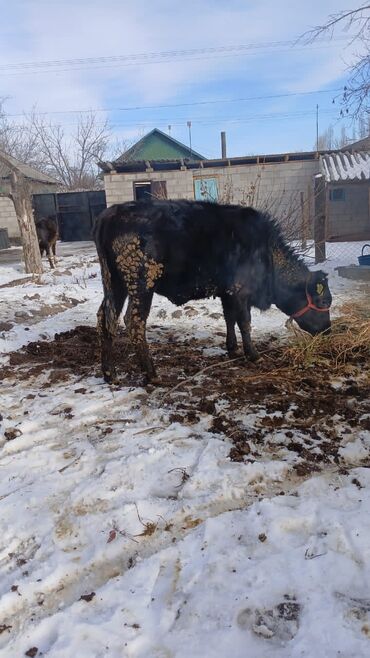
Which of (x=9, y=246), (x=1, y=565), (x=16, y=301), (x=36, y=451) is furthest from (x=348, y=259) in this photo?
(x=9, y=246)

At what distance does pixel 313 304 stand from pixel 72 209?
19.3 metres

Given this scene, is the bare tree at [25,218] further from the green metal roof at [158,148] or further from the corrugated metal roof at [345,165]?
the green metal roof at [158,148]

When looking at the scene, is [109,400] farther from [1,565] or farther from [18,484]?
[1,565]

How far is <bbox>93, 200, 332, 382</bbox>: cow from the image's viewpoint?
13.9 ft

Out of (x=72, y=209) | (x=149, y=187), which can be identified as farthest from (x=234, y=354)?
(x=72, y=209)

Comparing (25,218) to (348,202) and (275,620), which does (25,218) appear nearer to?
(275,620)

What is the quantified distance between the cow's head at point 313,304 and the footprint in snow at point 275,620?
147 inches

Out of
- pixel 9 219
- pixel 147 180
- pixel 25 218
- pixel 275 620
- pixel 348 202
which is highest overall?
pixel 147 180

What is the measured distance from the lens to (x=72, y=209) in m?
22.4

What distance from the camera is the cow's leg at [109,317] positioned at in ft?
14.7

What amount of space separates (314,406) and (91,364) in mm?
2545

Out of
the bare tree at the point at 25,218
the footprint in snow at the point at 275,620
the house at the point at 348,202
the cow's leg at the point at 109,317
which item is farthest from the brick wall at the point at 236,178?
the footprint in snow at the point at 275,620

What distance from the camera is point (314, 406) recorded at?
3.76 meters

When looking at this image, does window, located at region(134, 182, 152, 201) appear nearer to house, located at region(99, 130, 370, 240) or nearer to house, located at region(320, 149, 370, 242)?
house, located at region(99, 130, 370, 240)
